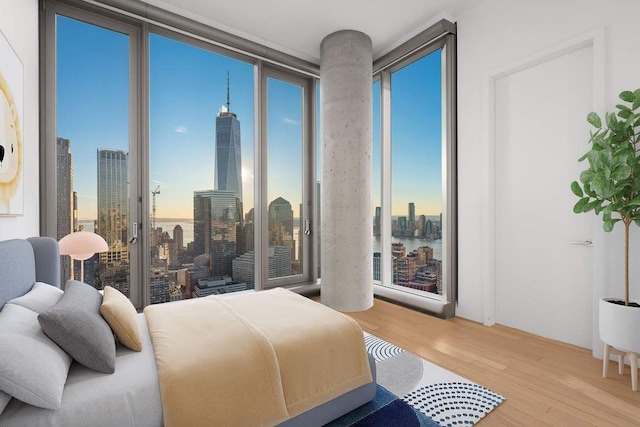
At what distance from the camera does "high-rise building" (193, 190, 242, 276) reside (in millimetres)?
3553

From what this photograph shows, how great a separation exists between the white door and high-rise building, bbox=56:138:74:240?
4.04m

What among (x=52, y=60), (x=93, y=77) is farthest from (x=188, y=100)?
(x=52, y=60)

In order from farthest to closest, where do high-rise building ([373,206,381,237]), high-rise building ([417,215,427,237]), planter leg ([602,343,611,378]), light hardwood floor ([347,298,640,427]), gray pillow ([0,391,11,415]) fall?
high-rise building ([373,206,381,237])
high-rise building ([417,215,427,237])
planter leg ([602,343,611,378])
light hardwood floor ([347,298,640,427])
gray pillow ([0,391,11,415])

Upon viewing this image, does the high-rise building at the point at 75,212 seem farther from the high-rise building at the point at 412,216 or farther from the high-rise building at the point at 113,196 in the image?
the high-rise building at the point at 412,216

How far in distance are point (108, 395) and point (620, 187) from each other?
295cm

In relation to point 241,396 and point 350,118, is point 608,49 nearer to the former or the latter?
point 350,118

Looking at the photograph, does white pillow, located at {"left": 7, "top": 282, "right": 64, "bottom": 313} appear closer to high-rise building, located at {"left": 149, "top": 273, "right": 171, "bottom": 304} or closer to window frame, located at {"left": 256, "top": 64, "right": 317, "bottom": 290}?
high-rise building, located at {"left": 149, "top": 273, "right": 171, "bottom": 304}

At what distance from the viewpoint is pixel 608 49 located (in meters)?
2.34

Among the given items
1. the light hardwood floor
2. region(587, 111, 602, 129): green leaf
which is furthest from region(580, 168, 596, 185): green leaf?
the light hardwood floor

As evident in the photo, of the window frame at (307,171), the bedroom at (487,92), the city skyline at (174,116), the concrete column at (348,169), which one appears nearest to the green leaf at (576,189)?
the bedroom at (487,92)

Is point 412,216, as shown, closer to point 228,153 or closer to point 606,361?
point 606,361

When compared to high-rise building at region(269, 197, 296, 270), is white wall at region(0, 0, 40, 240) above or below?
above

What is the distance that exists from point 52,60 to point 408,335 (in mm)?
3966

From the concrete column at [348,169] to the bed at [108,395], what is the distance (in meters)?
1.79
